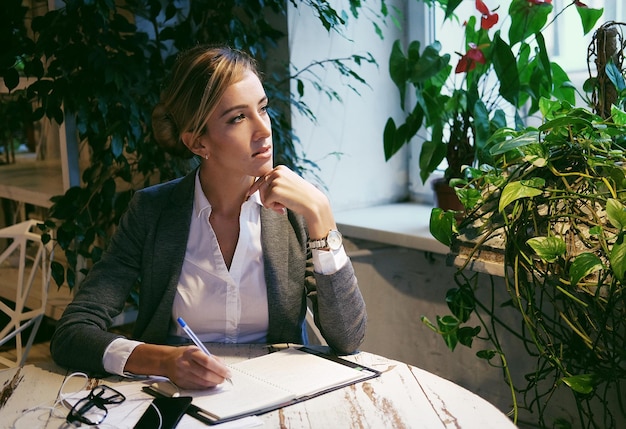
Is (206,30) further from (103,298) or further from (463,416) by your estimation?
(463,416)

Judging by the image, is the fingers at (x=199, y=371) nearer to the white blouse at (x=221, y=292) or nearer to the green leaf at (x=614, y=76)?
the white blouse at (x=221, y=292)

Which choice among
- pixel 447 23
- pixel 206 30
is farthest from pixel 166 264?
pixel 447 23

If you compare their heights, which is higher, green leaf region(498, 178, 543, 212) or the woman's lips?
the woman's lips

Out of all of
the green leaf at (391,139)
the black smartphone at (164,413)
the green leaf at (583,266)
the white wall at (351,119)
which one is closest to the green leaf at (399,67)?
the green leaf at (391,139)

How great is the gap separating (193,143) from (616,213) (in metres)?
0.87

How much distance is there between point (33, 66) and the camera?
215 cm

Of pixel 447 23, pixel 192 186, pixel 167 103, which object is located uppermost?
pixel 447 23

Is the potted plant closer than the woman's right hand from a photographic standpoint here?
No

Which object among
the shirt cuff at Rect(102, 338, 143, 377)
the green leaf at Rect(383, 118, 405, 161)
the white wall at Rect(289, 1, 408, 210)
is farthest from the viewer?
the white wall at Rect(289, 1, 408, 210)

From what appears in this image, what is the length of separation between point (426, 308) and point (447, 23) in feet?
3.00

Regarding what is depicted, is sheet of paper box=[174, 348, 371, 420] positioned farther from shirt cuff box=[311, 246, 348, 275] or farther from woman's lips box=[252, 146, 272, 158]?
woman's lips box=[252, 146, 272, 158]

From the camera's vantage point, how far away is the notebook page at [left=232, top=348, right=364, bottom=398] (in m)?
1.32

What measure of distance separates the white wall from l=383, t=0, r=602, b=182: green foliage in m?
0.38

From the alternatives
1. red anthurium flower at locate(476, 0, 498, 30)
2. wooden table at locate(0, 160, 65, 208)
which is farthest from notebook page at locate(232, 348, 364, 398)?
wooden table at locate(0, 160, 65, 208)
